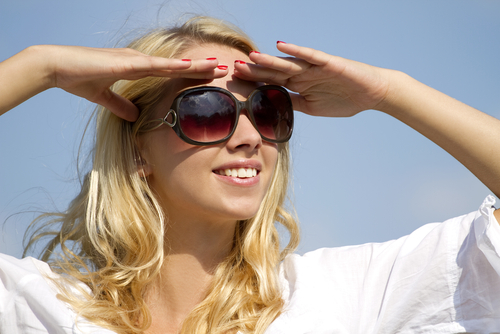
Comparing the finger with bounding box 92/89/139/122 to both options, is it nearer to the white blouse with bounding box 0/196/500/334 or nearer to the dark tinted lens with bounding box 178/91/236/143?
the dark tinted lens with bounding box 178/91/236/143

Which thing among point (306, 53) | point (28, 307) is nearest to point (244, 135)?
point (306, 53)

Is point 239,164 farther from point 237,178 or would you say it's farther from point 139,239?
point 139,239

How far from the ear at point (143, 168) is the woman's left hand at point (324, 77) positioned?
87 cm

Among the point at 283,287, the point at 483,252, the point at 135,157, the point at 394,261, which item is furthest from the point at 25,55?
the point at 483,252

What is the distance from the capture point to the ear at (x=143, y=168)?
129 inches

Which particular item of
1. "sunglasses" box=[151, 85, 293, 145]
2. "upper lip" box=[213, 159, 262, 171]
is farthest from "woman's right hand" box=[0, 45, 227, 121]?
"upper lip" box=[213, 159, 262, 171]

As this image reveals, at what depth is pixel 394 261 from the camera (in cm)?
294

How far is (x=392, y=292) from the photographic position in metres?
2.85

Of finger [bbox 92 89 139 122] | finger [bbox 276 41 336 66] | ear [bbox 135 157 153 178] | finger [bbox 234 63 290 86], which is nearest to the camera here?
finger [bbox 276 41 336 66]

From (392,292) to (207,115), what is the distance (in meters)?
1.46

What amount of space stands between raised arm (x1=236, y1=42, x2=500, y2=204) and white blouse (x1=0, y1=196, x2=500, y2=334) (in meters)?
0.27

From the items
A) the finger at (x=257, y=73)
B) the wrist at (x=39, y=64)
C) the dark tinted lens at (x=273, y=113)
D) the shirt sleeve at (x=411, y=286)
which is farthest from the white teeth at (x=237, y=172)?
the wrist at (x=39, y=64)

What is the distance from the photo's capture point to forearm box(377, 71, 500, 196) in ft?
8.82

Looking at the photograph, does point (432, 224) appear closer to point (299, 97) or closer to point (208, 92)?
point (299, 97)
